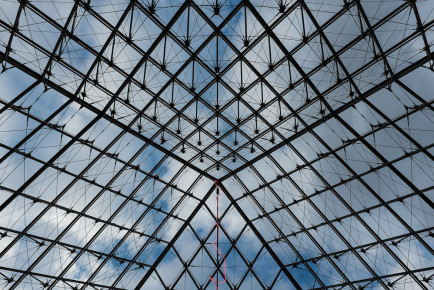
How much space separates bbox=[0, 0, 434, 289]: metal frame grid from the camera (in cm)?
1786

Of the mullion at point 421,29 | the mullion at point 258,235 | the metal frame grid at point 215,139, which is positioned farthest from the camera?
the mullion at point 258,235

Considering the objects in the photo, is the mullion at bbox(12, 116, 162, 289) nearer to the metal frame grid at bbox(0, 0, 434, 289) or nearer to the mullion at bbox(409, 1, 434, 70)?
the metal frame grid at bbox(0, 0, 434, 289)

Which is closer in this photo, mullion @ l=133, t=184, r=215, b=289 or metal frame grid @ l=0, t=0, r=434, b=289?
metal frame grid @ l=0, t=0, r=434, b=289

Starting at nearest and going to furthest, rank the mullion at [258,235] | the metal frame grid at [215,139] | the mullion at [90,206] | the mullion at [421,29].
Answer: the mullion at [421,29] < the metal frame grid at [215,139] < the mullion at [90,206] < the mullion at [258,235]

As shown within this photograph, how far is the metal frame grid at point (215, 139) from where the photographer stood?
17.9m

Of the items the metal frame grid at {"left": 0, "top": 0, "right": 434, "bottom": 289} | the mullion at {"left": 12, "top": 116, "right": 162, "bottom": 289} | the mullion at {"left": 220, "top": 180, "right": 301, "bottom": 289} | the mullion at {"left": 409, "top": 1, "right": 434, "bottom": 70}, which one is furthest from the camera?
the mullion at {"left": 220, "top": 180, "right": 301, "bottom": 289}

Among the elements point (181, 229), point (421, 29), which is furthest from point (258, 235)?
point (421, 29)

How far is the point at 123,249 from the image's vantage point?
2775 centimetres

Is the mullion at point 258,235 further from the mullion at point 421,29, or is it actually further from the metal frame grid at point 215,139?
the mullion at point 421,29

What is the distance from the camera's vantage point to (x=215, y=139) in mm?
25297

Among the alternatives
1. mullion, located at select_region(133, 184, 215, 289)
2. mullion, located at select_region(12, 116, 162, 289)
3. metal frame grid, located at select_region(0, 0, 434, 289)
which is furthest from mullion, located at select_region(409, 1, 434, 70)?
mullion, located at select_region(133, 184, 215, 289)

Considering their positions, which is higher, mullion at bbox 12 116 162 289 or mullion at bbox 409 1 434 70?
mullion at bbox 409 1 434 70

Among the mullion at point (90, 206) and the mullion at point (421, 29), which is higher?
the mullion at point (421, 29)

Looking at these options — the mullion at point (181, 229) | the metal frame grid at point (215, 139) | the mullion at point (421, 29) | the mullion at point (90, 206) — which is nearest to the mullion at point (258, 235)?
the metal frame grid at point (215, 139)
